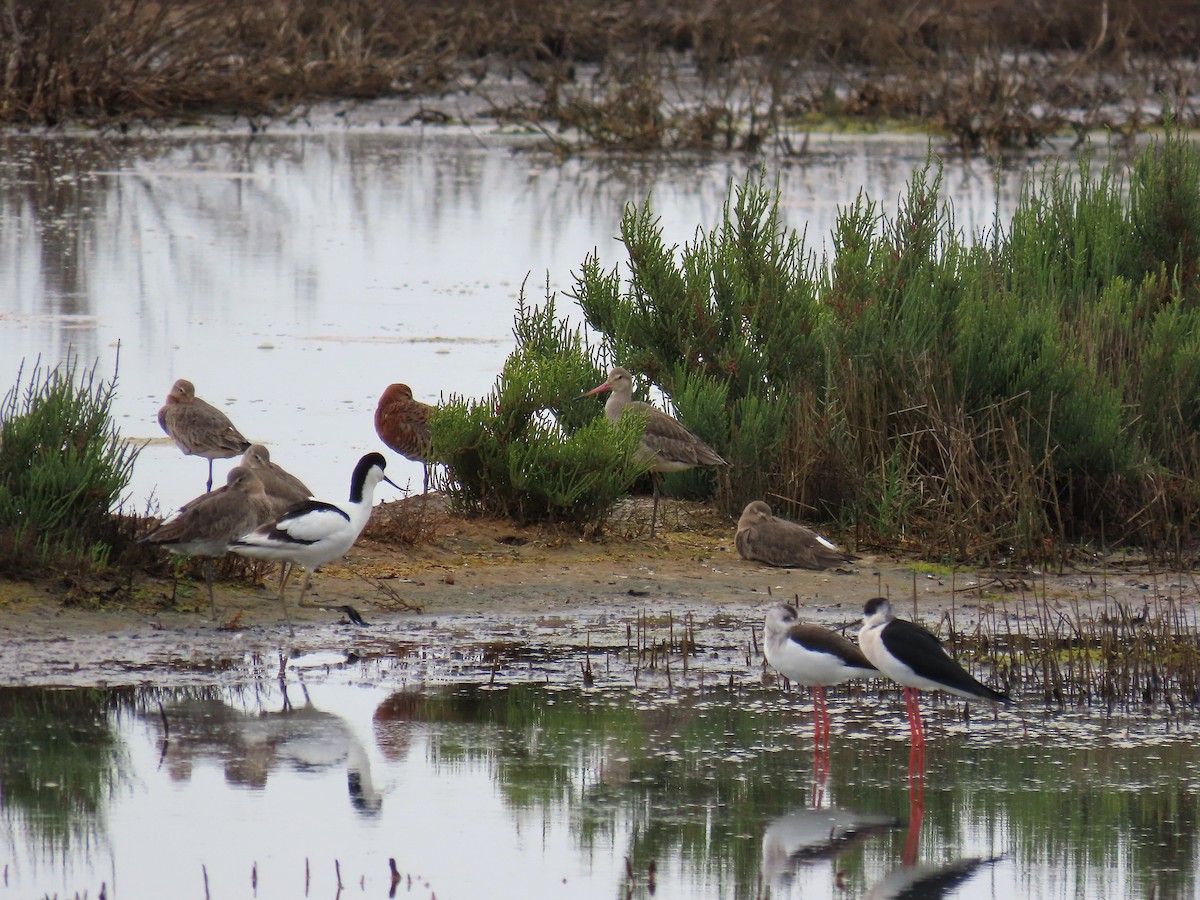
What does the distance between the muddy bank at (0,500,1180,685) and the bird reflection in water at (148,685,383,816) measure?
1.52ft

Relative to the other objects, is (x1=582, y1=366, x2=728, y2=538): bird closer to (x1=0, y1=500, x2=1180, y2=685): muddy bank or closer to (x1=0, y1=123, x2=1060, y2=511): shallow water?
(x1=0, y1=500, x2=1180, y2=685): muddy bank

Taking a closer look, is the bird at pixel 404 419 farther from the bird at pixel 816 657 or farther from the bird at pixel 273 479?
the bird at pixel 816 657

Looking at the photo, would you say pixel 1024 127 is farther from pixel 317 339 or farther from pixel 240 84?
pixel 317 339

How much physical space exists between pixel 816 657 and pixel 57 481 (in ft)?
12.1

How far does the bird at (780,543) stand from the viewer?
994 cm

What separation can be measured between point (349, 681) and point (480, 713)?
651 mm

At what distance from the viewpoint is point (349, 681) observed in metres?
7.76

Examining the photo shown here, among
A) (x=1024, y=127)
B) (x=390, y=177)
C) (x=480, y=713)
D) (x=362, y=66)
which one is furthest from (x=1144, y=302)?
(x=362, y=66)

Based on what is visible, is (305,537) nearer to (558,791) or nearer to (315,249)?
(558,791)

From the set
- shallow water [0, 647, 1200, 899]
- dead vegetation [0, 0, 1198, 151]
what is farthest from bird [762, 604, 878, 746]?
dead vegetation [0, 0, 1198, 151]

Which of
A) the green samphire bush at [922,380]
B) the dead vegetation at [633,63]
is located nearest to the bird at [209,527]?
the green samphire bush at [922,380]

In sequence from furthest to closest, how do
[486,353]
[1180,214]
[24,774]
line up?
1. [486,353]
2. [1180,214]
3. [24,774]

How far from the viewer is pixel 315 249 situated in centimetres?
2089

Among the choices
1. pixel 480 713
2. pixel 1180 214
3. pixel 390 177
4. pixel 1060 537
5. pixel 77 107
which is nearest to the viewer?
pixel 480 713
